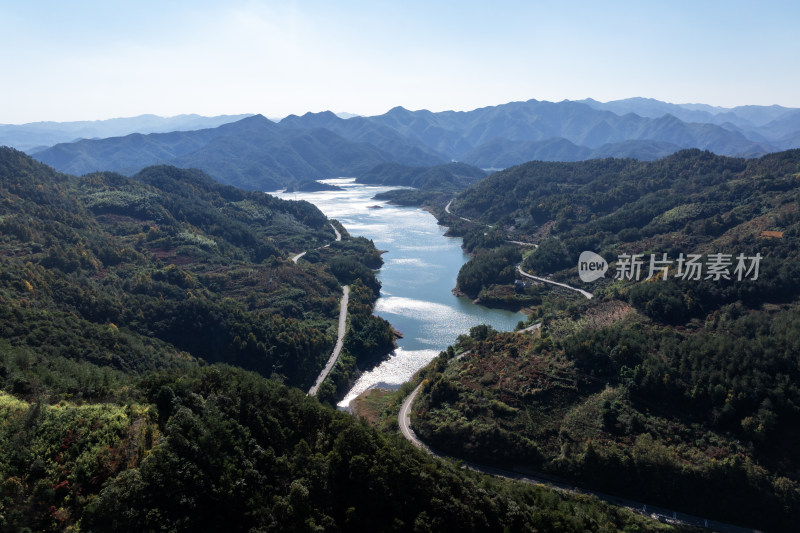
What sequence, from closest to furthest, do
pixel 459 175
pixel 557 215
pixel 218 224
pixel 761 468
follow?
pixel 761 468, pixel 218 224, pixel 557 215, pixel 459 175

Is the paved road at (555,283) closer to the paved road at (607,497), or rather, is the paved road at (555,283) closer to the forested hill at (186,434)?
the forested hill at (186,434)

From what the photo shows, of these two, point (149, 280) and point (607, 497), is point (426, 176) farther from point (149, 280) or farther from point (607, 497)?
point (607, 497)

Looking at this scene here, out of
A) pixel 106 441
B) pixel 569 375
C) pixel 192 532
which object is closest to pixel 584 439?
pixel 569 375

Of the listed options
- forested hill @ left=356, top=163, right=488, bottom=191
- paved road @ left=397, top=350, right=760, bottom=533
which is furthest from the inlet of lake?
forested hill @ left=356, top=163, right=488, bottom=191

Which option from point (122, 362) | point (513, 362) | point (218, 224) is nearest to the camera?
point (122, 362)

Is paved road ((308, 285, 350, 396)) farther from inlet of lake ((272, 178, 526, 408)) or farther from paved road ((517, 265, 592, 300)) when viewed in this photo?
paved road ((517, 265, 592, 300))

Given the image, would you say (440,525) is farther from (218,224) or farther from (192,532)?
(218,224)
